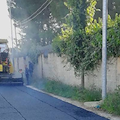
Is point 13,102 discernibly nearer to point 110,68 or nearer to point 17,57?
point 110,68

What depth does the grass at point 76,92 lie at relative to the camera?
11.1m

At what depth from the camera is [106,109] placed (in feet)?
29.5

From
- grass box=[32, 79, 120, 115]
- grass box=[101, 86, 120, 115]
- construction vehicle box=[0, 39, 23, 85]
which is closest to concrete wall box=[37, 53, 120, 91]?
grass box=[32, 79, 120, 115]

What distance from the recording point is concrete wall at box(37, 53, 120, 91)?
11.1m

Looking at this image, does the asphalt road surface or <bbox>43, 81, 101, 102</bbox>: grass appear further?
<bbox>43, 81, 101, 102</bbox>: grass

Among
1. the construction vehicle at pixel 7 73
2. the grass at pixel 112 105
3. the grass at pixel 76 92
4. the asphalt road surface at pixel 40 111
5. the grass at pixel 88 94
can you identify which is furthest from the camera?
the construction vehicle at pixel 7 73

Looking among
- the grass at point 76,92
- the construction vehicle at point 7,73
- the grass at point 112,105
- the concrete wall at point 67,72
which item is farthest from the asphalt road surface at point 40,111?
the construction vehicle at point 7,73

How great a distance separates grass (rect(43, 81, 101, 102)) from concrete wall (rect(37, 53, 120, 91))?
555 mm

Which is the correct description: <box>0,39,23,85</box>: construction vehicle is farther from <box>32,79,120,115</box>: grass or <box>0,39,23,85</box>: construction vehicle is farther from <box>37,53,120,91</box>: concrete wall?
<box>37,53,120,91</box>: concrete wall

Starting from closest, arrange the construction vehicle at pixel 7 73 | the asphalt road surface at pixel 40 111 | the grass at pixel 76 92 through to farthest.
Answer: the asphalt road surface at pixel 40 111 < the grass at pixel 76 92 < the construction vehicle at pixel 7 73

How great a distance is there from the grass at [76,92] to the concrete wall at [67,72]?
555 millimetres

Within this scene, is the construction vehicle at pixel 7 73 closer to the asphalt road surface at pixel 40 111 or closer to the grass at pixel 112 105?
the asphalt road surface at pixel 40 111

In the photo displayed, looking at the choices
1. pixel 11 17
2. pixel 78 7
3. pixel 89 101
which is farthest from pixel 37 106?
pixel 11 17

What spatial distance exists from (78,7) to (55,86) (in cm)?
482
